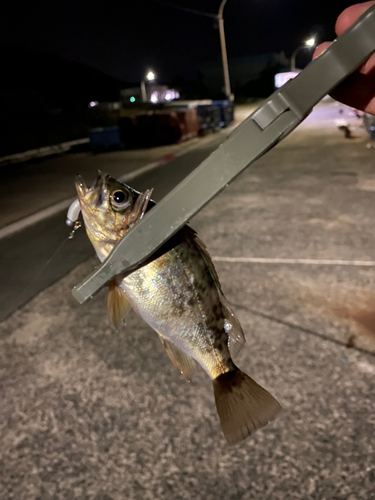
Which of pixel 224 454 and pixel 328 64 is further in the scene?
pixel 224 454

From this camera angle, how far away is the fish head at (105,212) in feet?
3.83

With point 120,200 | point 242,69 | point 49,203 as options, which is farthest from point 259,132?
point 242,69

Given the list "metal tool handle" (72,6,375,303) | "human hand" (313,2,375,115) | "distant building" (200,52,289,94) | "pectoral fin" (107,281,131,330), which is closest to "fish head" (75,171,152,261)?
"pectoral fin" (107,281,131,330)

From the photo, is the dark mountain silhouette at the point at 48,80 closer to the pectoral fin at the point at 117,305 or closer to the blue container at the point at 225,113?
the blue container at the point at 225,113

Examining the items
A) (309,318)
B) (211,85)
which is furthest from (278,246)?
(211,85)

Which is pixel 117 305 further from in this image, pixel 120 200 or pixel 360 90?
pixel 360 90

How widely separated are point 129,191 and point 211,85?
7823cm

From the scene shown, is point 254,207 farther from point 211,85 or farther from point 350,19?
point 211,85

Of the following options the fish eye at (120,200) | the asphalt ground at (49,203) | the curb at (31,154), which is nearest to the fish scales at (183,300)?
the fish eye at (120,200)

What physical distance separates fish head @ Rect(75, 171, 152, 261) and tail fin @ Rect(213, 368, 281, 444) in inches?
22.0

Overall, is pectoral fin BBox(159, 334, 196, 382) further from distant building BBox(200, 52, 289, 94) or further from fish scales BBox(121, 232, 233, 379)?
distant building BBox(200, 52, 289, 94)

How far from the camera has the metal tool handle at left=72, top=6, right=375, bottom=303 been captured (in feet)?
2.32

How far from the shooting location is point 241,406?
121 centimetres

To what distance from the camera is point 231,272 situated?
5020 millimetres
